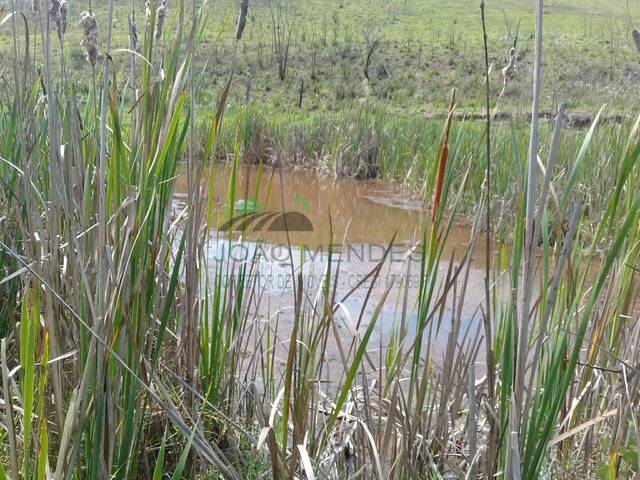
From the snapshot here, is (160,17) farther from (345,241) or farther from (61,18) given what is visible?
(345,241)

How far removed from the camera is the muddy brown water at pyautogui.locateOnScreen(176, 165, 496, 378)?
91.7 inches

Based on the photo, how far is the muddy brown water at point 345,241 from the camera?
2328mm

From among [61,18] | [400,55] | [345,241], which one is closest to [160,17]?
[61,18]

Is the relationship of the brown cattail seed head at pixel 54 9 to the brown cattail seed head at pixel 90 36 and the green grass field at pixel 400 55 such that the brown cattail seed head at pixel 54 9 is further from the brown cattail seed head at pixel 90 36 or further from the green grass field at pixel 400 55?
the green grass field at pixel 400 55

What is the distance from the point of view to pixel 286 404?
0.97 meters

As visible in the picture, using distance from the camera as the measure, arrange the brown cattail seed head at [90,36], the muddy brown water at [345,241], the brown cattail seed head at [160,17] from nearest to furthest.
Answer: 1. the brown cattail seed head at [90,36]
2. the brown cattail seed head at [160,17]
3. the muddy brown water at [345,241]

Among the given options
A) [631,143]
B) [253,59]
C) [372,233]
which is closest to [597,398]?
[631,143]

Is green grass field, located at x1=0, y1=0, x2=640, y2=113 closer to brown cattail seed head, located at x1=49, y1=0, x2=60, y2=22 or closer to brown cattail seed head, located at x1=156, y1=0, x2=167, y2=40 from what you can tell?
brown cattail seed head, located at x1=156, y1=0, x2=167, y2=40

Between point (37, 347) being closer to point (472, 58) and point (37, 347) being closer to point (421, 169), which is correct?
point (421, 169)

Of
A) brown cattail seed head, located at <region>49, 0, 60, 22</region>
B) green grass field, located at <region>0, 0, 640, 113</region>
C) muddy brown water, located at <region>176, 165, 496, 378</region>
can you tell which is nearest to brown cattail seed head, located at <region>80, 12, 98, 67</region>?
brown cattail seed head, located at <region>49, 0, 60, 22</region>

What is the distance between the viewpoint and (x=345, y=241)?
3.18m

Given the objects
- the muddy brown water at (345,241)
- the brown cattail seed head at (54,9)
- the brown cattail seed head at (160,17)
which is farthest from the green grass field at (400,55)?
the brown cattail seed head at (54,9)

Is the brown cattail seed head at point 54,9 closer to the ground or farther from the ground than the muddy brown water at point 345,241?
farther from the ground

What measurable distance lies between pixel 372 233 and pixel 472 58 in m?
8.53
